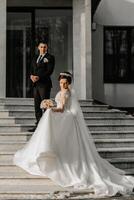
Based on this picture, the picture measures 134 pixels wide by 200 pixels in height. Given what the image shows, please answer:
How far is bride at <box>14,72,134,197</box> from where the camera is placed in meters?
9.59

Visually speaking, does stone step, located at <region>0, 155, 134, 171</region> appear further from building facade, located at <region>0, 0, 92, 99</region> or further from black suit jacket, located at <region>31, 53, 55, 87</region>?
building facade, located at <region>0, 0, 92, 99</region>

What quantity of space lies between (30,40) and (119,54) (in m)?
3.10

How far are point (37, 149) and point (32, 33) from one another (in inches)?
298

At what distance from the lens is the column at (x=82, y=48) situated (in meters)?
15.3

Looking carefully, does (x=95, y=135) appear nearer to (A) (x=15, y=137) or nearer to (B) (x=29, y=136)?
(B) (x=29, y=136)

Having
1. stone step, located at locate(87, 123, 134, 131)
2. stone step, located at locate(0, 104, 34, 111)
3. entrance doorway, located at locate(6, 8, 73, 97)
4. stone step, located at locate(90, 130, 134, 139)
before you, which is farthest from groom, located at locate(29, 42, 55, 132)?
entrance doorway, located at locate(6, 8, 73, 97)

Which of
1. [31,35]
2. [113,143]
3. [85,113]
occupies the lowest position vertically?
[113,143]

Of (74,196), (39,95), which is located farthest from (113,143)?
(74,196)

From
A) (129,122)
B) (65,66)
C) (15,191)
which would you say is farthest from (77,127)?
(65,66)

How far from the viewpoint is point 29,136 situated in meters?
12.1

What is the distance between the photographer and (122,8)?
17.0 meters

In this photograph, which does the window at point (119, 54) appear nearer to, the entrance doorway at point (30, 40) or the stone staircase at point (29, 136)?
the entrance doorway at point (30, 40)

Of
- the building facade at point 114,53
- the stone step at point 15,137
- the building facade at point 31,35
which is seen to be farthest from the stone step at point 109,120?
the building facade at point 31,35

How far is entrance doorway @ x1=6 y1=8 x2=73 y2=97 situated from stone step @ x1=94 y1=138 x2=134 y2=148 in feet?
15.5
